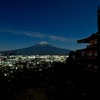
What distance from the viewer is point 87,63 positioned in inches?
747

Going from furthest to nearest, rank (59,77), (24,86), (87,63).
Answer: (59,77) < (24,86) < (87,63)

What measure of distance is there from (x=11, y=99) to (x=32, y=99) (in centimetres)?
237

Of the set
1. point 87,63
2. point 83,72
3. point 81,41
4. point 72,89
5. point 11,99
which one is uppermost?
point 81,41

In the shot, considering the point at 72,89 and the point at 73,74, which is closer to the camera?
the point at 72,89

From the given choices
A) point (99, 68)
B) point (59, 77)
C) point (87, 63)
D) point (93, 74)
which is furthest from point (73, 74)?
point (99, 68)

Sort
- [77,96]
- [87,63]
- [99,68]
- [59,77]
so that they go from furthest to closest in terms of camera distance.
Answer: [59,77]
[87,63]
[77,96]
[99,68]

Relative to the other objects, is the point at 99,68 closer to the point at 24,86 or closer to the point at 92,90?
the point at 92,90

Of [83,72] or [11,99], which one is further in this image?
[83,72]

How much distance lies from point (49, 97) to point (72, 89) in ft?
8.61

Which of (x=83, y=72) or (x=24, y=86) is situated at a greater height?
(x=83, y=72)

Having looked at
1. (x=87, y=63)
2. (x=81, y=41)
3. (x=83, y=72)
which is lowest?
(x=83, y=72)

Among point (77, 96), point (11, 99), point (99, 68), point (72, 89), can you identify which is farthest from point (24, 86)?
point (99, 68)

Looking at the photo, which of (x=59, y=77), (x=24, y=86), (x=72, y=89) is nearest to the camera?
(x=72, y=89)

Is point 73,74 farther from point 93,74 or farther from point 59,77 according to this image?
point 93,74
